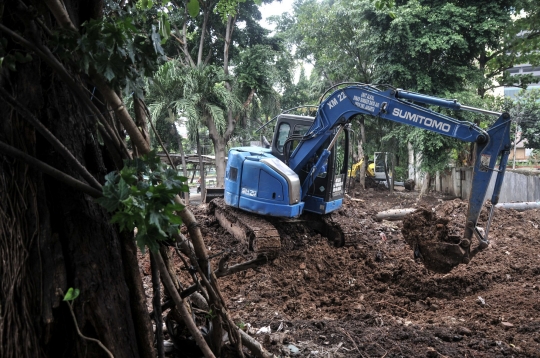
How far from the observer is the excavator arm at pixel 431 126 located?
201 inches

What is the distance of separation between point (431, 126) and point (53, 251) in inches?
190

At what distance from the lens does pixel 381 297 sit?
559cm

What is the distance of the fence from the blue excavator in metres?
5.20

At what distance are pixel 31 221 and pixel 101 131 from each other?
511mm

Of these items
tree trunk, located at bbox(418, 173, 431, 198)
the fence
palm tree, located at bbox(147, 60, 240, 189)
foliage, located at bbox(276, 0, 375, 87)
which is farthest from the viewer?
foliage, located at bbox(276, 0, 375, 87)

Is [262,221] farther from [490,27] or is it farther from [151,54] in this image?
[490,27]

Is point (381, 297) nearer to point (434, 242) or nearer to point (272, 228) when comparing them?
point (434, 242)

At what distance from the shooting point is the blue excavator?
207 inches

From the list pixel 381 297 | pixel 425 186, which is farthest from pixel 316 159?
pixel 425 186

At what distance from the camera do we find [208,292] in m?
2.35

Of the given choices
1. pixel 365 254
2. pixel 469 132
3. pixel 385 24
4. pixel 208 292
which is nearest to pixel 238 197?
pixel 365 254

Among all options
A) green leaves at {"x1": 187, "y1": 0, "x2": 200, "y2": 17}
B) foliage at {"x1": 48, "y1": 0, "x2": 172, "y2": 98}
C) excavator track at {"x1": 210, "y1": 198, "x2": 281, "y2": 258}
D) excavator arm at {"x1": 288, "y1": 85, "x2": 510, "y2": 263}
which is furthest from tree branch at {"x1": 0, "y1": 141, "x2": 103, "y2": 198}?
excavator track at {"x1": 210, "y1": 198, "x2": 281, "y2": 258}

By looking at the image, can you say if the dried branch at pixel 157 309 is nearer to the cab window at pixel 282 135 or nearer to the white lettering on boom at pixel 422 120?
the white lettering on boom at pixel 422 120

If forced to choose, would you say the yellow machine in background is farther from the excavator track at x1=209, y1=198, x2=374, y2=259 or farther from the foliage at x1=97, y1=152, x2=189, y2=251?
the foliage at x1=97, y1=152, x2=189, y2=251
